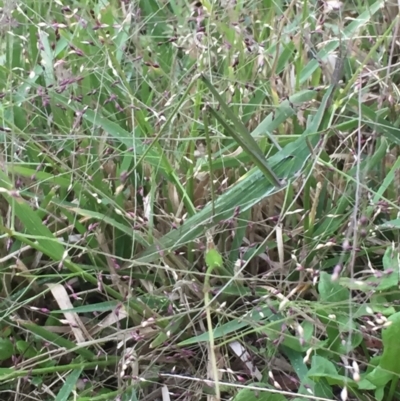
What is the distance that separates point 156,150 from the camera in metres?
0.77

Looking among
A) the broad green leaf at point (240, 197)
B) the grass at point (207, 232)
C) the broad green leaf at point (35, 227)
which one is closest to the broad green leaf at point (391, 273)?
the grass at point (207, 232)

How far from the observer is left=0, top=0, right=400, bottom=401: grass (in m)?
0.63

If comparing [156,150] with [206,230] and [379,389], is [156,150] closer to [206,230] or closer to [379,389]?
[206,230]

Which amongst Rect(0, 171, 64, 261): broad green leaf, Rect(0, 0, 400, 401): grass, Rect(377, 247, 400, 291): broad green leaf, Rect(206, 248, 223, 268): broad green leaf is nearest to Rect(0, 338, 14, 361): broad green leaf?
Rect(0, 0, 400, 401): grass

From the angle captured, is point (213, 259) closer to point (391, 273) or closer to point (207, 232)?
point (207, 232)

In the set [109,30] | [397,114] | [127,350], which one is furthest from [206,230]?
[109,30]

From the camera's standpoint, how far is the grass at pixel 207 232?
Answer: 2.06ft

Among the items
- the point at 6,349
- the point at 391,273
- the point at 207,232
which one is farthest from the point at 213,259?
the point at 6,349

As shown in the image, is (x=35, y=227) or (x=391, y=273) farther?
(x=35, y=227)

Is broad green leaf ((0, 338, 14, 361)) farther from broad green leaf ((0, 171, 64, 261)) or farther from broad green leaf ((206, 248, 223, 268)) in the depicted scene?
broad green leaf ((206, 248, 223, 268))

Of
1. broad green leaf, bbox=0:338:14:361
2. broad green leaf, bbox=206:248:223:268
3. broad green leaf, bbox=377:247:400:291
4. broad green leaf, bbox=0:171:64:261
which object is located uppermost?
broad green leaf, bbox=0:171:64:261

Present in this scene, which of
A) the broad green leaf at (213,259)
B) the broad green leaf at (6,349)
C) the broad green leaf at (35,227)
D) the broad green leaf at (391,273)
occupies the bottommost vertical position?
the broad green leaf at (391,273)

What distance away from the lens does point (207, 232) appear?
685 millimetres

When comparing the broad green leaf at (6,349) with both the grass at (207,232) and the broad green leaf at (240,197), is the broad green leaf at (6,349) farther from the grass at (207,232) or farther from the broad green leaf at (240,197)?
the broad green leaf at (240,197)
